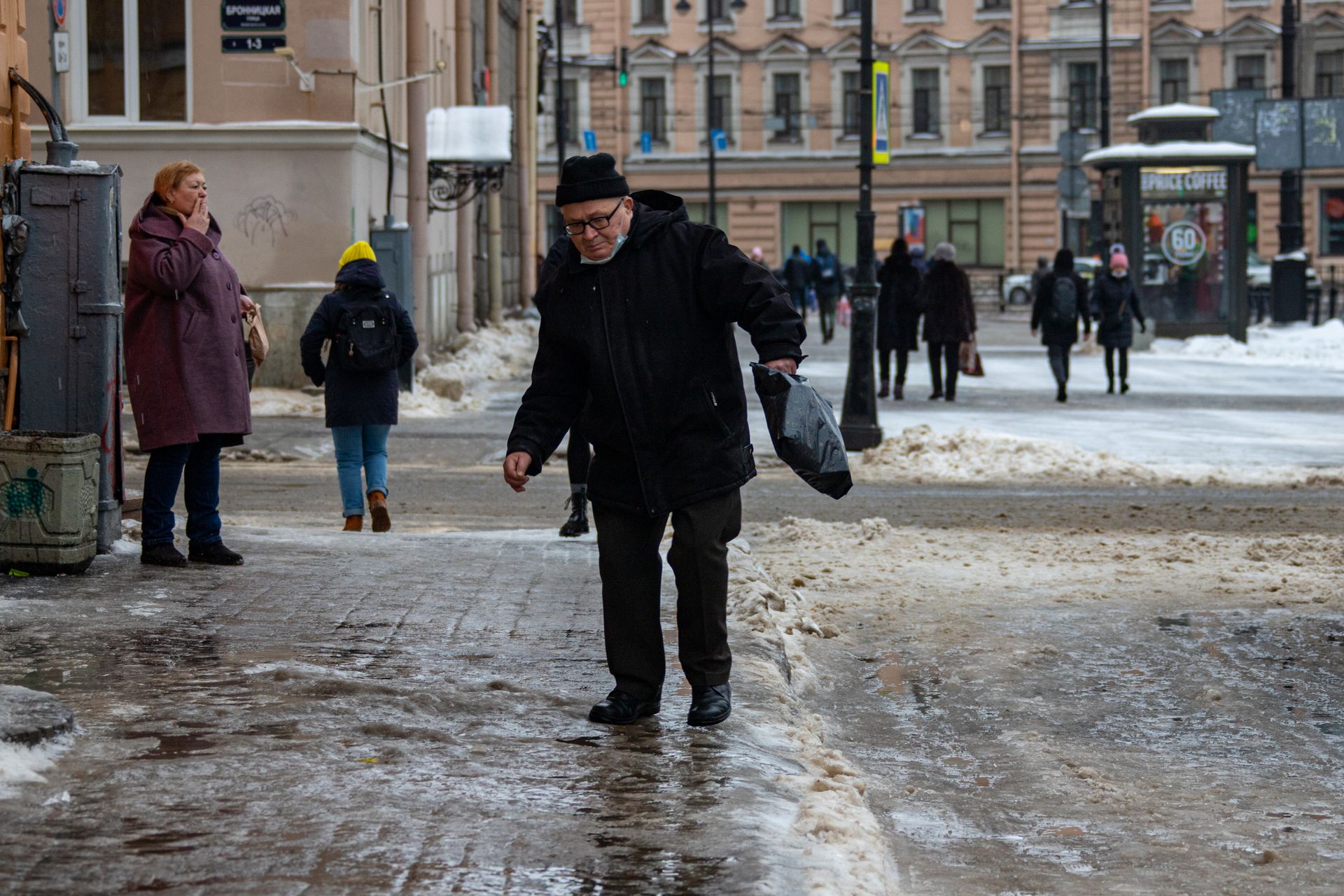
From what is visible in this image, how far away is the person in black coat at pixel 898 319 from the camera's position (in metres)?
20.1

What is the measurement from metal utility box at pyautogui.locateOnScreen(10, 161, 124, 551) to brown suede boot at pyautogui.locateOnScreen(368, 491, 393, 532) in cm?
225

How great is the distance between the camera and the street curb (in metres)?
4.85

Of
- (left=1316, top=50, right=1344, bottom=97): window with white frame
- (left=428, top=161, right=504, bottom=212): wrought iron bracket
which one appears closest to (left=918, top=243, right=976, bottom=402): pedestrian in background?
(left=428, top=161, right=504, bottom=212): wrought iron bracket

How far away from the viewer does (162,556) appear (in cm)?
802

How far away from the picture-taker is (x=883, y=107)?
1661cm

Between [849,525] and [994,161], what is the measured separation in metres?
49.7

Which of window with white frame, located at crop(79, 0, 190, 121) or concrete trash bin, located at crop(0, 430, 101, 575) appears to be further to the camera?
window with white frame, located at crop(79, 0, 190, 121)

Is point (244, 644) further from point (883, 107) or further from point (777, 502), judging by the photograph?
point (883, 107)

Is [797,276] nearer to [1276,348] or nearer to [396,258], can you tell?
[1276,348]

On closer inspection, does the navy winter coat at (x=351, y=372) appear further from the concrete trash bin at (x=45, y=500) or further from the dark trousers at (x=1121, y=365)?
the dark trousers at (x=1121, y=365)

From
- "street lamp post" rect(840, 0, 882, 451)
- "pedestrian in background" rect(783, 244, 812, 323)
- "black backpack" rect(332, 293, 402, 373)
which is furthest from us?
"pedestrian in background" rect(783, 244, 812, 323)

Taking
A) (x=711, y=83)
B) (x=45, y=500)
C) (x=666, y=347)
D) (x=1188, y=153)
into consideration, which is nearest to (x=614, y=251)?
(x=666, y=347)

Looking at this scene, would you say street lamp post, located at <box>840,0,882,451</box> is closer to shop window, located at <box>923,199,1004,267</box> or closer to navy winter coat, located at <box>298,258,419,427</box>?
navy winter coat, located at <box>298,258,419,427</box>

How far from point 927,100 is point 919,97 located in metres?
0.29
